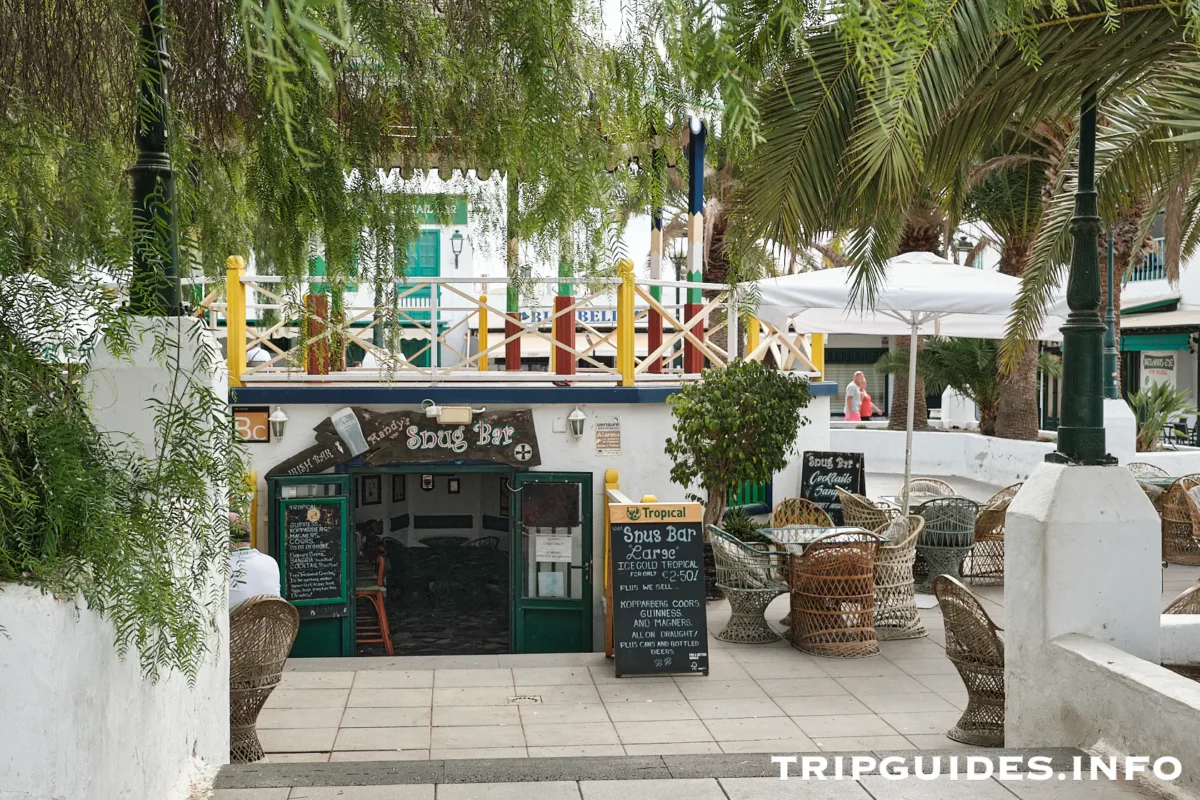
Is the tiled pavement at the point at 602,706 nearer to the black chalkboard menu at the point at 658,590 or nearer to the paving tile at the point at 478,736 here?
the paving tile at the point at 478,736

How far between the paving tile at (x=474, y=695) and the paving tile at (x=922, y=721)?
2.48m

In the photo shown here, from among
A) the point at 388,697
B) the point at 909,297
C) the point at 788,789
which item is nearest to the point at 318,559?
the point at 388,697

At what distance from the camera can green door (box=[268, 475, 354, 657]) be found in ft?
36.3

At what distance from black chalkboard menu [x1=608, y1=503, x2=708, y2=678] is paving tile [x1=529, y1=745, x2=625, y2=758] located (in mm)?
1639

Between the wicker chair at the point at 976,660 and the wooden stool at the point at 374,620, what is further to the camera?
the wooden stool at the point at 374,620

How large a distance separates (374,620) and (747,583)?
532cm

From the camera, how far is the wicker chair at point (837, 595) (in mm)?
8578

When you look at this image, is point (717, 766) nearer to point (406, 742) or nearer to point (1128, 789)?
point (1128, 789)

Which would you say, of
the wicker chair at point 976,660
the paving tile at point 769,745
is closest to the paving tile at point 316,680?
the paving tile at point 769,745

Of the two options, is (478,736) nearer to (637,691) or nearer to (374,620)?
(637,691)

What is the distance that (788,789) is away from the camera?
184 inches

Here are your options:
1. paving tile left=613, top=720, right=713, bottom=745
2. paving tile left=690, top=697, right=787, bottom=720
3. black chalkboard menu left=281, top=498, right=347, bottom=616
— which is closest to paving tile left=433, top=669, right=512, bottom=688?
paving tile left=613, top=720, right=713, bottom=745

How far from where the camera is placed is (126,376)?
4238mm

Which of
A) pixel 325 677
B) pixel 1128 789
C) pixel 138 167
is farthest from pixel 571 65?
pixel 325 677
